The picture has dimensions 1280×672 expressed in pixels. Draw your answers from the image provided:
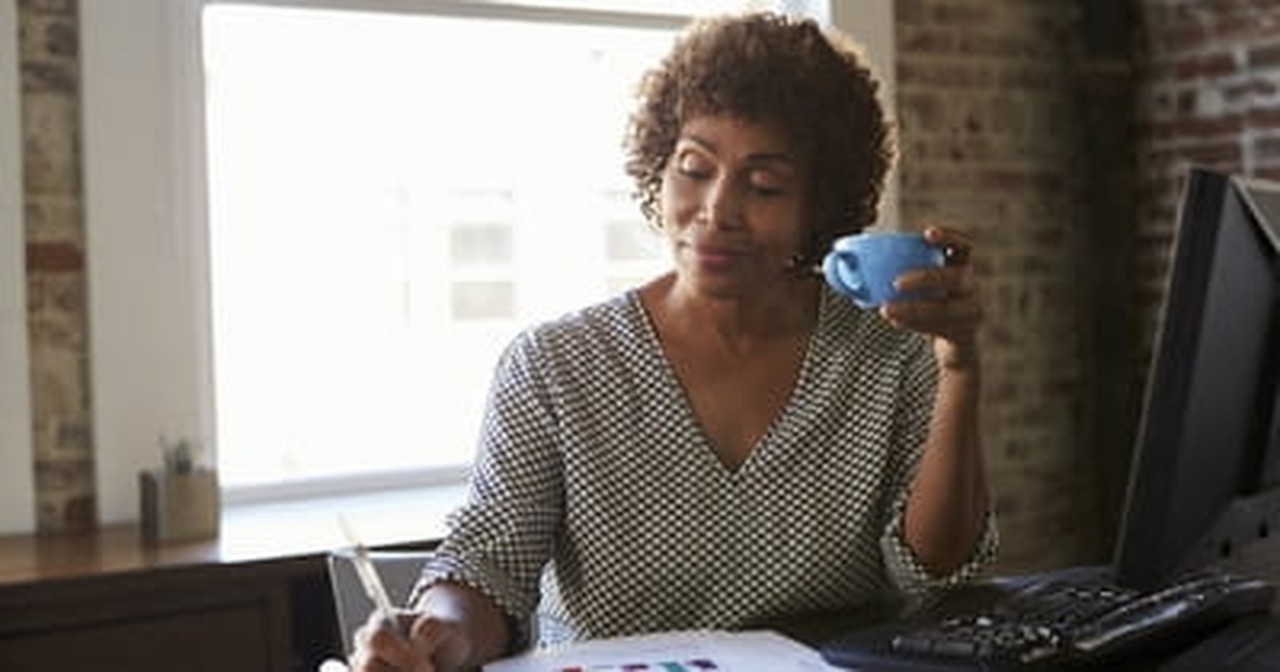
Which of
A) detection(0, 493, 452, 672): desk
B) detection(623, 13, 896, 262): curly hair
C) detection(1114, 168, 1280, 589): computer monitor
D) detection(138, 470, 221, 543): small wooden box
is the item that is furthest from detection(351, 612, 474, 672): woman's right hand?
detection(138, 470, 221, 543): small wooden box

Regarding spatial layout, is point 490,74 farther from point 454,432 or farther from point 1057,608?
point 1057,608

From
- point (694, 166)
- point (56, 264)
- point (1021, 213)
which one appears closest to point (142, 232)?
point (56, 264)

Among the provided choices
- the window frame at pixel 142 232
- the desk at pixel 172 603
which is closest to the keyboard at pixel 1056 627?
the desk at pixel 172 603

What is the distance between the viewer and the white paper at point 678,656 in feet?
4.10

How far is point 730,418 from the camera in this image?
1779 millimetres

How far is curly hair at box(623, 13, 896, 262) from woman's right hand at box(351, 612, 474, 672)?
0.69 metres

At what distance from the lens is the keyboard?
1.18m

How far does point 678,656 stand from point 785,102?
0.75 meters

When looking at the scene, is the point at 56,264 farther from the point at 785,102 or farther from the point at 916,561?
the point at 916,561

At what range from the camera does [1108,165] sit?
396cm

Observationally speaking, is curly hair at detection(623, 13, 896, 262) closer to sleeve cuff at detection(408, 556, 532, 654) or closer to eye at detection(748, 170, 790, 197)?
eye at detection(748, 170, 790, 197)

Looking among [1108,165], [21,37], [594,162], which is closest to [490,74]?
[594,162]

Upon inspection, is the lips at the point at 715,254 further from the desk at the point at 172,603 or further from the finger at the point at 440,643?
the desk at the point at 172,603

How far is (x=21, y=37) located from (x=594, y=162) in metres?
1.23
